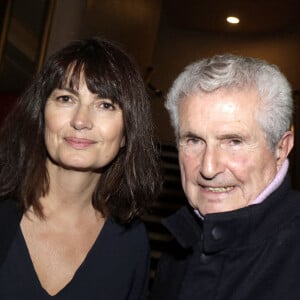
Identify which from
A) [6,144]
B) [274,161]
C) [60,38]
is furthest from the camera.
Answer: [60,38]

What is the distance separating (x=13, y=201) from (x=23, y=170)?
0.15 metres

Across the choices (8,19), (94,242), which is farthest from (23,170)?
(8,19)

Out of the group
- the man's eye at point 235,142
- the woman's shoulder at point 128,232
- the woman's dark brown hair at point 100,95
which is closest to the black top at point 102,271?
the woman's shoulder at point 128,232

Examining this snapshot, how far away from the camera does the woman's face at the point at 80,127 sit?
1.94 metres

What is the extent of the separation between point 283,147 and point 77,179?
3.09ft

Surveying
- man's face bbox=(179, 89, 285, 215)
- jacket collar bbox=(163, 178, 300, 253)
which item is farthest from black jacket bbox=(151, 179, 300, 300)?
man's face bbox=(179, 89, 285, 215)

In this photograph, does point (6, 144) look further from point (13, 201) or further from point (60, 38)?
point (60, 38)

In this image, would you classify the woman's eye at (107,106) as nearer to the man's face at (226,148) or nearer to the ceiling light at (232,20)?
the man's face at (226,148)

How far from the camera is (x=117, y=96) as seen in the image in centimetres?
200

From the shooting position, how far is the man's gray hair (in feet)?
Answer: 4.99

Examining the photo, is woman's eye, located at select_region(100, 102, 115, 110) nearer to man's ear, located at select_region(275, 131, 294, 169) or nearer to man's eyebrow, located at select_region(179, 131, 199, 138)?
man's eyebrow, located at select_region(179, 131, 199, 138)

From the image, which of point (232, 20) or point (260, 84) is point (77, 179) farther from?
point (232, 20)

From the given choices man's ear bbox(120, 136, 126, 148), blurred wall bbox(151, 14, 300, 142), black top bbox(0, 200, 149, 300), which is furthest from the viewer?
blurred wall bbox(151, 14, 300, 142)

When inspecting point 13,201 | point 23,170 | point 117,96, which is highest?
point 117,96
